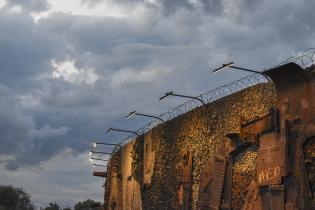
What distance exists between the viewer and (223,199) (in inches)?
673

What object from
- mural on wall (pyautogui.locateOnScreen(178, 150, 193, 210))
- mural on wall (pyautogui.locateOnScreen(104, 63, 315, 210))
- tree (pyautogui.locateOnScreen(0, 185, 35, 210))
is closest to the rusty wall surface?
mural on wall (pyautogui.locateOnScreen(104, 63, 315, 210))

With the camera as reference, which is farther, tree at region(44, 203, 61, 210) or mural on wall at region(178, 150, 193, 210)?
tree at region(44, 203, 61, 210)

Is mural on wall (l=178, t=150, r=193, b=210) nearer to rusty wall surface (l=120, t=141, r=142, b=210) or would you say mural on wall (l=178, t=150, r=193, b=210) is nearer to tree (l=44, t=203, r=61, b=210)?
rusty wall surface (l=120, t=141, r=142, b=210)

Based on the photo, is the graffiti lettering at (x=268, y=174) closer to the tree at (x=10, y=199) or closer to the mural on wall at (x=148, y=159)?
the mural on wall at (x=148, y=159)

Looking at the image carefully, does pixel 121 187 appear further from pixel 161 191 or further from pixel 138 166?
pixel 161 191

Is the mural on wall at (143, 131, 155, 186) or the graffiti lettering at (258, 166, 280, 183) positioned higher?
the mural on wall at (143, 131, 155, 186)

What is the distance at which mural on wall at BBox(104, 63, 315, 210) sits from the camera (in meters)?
14.0

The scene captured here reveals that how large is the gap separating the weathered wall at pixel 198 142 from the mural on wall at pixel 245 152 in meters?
0.03

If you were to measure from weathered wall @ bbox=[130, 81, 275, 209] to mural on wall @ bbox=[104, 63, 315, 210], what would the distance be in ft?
0.09

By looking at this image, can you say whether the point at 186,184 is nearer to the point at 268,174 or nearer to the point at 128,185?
the point at 268,174

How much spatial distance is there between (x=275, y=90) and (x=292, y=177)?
8.77 ft

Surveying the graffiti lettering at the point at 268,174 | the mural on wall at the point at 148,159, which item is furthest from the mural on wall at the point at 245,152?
the mural on wall at the point at 148,159

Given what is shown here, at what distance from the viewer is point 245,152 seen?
1642cm

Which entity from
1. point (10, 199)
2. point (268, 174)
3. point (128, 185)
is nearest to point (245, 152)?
point (268, 174)
